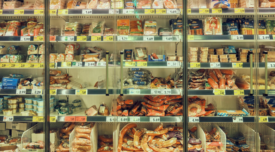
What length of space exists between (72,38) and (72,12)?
311 millimetres

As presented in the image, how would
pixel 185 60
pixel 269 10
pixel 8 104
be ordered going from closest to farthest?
1. pixel 185 60
2. pixel 269 10
3. pixel 8 104

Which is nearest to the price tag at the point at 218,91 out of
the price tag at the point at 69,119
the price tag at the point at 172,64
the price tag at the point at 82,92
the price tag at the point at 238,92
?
the price tag at the point at 238,92

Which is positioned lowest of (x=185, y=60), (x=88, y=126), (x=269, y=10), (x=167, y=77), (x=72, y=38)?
(x=88, y=126)

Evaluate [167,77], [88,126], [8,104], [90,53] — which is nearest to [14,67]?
[8,104]

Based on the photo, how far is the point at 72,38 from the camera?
220cm

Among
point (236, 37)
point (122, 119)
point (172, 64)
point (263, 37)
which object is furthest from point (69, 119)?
point (263, 37)

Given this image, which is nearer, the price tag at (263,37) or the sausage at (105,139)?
the price tag at (263,37)

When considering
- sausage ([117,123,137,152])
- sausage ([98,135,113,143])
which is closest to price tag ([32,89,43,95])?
sausage ([98,135,113,143])

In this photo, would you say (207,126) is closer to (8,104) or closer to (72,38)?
(72,38)

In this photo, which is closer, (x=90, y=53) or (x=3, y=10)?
(x=3, y=10)

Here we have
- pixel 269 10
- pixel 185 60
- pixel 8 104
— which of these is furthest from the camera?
pixel 8 104

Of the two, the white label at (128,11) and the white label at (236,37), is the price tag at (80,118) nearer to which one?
the white label at (128,11)

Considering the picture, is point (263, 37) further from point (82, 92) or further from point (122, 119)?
point (82, 92)

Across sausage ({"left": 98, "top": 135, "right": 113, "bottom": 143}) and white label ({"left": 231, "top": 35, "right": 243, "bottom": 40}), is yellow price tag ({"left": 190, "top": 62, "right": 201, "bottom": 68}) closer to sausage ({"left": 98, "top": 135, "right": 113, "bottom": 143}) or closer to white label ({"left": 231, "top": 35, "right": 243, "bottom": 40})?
white label ({"left": 231, "top": 35, "right": 243, "bottom": 40})
